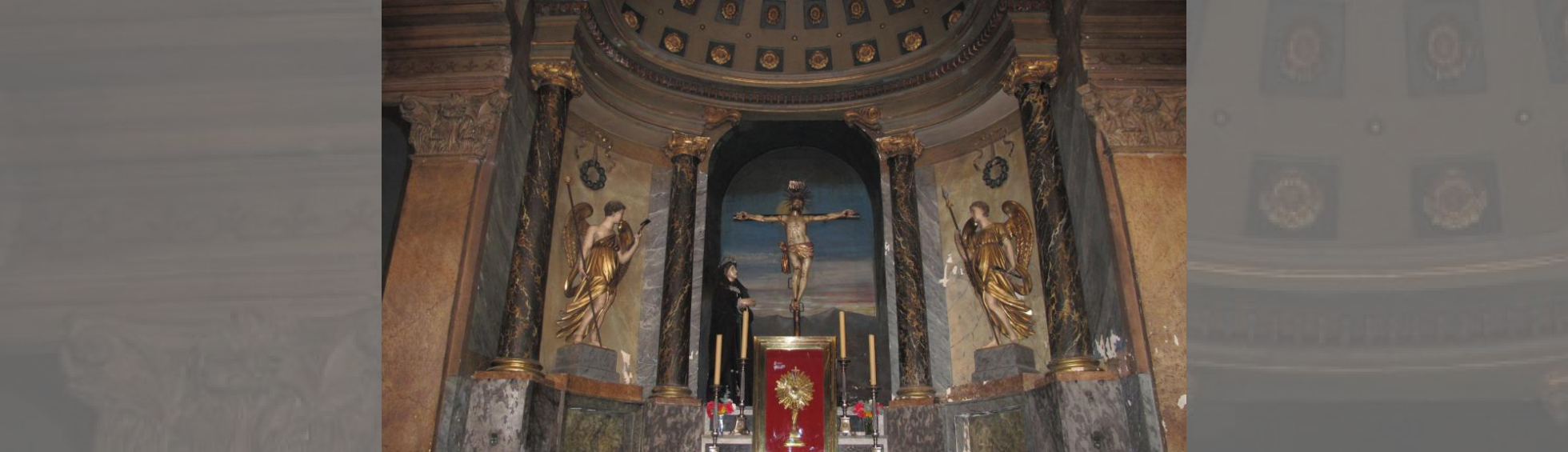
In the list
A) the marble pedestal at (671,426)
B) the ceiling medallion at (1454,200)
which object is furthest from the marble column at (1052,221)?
the ceiling medallion at (1454,200)

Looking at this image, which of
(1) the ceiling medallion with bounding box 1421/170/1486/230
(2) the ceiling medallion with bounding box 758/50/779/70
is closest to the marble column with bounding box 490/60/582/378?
(2) the ceiling medallion with bounding box 758/50/779/70

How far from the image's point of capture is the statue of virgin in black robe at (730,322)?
11.0m

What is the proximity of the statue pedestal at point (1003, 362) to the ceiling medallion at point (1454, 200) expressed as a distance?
7.21 metres

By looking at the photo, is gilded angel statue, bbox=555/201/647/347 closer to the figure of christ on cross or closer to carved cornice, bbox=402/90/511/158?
carved cornice, bbox=402/90/511/158

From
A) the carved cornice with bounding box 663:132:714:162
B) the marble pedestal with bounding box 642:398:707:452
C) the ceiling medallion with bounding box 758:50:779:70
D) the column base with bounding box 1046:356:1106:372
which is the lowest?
the marble pedestal with bounding box 642:398:707:452

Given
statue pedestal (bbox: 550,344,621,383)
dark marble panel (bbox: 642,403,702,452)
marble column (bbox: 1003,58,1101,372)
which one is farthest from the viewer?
dark marble panel (bbox: 642,403,702,452)

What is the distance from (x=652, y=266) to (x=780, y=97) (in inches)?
120

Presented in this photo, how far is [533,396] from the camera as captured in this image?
289 inches

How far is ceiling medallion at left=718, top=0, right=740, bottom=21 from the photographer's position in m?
11.8

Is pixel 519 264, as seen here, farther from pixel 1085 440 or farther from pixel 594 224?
pixel 1085 440

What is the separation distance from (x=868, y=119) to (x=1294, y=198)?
9861 millimetres

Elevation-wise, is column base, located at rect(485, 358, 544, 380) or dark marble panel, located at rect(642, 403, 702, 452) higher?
column base, located at rect(485, 358, 544, 380)

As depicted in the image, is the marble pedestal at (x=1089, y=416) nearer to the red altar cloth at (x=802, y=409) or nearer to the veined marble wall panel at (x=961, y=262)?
the veined marble wall panel at (x=961, y=262)

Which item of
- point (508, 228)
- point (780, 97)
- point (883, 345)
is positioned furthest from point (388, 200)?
point (883, 345)
